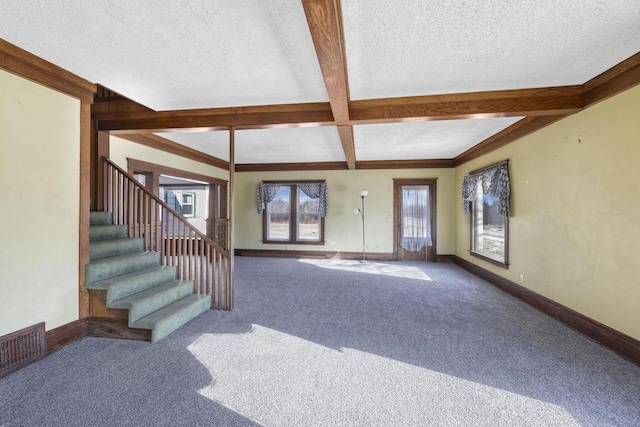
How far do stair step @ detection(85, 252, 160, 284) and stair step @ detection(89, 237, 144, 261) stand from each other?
0.07m

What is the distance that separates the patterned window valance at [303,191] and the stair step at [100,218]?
12.1 feet

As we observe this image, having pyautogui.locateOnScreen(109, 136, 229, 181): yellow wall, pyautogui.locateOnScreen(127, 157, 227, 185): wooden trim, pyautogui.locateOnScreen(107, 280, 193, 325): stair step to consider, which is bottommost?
pyautogui.locateOnScreen(107, 280, 193, 325): stair step

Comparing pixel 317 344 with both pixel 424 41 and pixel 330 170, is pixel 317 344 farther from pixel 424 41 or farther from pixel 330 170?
pixel 330 170

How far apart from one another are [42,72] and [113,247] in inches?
72.4

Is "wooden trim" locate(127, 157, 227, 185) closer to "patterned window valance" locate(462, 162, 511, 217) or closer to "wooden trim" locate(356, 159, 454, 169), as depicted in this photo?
"wooden trim" locate(356, 159, 454, 169)

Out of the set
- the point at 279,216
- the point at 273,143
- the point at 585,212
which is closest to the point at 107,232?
the point at 273,143

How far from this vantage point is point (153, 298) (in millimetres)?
2742

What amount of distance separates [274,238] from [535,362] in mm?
5880

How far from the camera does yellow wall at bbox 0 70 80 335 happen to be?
208 cm

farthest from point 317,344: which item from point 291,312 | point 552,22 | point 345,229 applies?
point 345,229

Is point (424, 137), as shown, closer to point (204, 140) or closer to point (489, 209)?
point (489, 209)

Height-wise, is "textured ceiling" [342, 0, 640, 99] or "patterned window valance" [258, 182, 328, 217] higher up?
"textured ceiling" [342, 0, 640, 99]

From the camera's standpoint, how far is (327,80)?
220 centimetres

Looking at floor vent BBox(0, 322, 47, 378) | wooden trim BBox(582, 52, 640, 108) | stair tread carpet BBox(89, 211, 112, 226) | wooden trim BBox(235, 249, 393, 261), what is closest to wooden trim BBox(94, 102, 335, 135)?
stair tread carpet BBox(89, 211, 112, 226)
